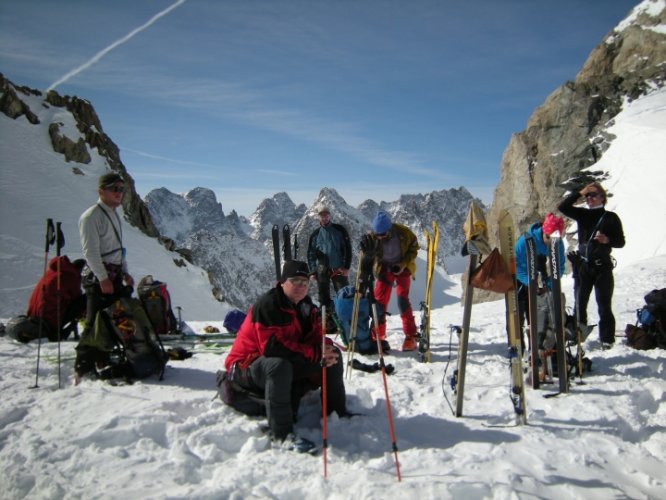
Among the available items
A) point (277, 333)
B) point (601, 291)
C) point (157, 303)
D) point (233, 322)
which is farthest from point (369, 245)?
point (157, 303)

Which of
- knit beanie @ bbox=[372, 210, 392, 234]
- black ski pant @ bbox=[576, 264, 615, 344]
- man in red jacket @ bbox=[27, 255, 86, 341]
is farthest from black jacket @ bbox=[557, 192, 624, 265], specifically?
man in red jacket @ bbox=[27, 255, 86, 341]

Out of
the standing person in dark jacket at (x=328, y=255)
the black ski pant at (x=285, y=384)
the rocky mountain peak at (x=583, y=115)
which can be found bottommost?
the black ski pant at (x=285, y=384)

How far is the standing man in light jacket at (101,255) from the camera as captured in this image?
16.9 feet

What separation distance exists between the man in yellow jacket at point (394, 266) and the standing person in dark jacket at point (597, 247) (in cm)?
248

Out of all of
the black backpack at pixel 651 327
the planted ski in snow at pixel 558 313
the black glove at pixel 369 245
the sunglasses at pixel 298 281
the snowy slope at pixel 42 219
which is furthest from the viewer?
the snowy slope at pixel 42 219

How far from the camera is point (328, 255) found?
8.34 m

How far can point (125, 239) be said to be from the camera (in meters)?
26.5

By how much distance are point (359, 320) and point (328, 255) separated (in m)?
1.82

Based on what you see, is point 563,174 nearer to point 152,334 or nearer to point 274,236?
point 274,236

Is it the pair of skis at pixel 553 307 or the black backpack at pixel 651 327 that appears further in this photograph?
the black backpack at pixel 651 327

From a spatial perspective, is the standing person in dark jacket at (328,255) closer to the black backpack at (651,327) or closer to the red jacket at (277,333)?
the red jacket at (277,333)

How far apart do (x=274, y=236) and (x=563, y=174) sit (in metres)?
31.8

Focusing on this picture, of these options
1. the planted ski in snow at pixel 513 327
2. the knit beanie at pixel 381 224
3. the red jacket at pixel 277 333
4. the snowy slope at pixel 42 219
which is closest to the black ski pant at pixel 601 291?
the planted ski in snow at pixel 513 327

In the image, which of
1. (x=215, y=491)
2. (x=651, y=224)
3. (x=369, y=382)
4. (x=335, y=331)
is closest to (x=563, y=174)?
(x=651, y=224)
